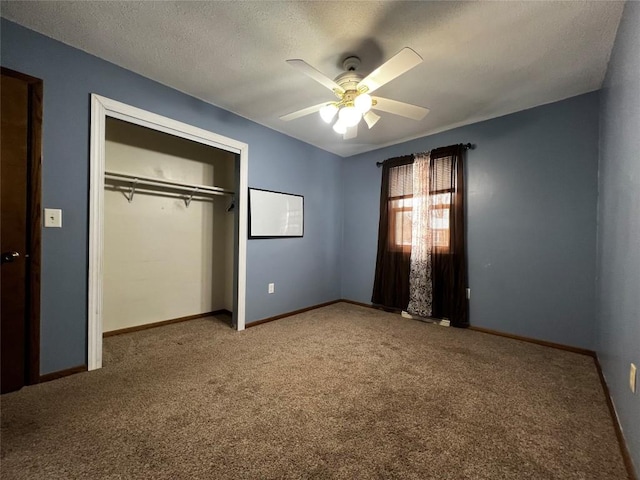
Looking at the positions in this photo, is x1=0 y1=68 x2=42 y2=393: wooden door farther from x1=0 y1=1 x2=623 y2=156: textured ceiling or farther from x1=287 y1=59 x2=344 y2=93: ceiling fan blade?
x1=287 y1=59 x2=344 y2=93: ceiling fan blade

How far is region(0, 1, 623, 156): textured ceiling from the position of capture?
60.5 inches

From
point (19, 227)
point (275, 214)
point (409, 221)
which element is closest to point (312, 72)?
point (275, 214)

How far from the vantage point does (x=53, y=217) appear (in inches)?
71.1

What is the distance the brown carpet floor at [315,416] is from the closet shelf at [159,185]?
1606mm

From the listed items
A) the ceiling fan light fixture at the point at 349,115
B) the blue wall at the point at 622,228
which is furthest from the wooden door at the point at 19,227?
the blue wall at the point at 622,228

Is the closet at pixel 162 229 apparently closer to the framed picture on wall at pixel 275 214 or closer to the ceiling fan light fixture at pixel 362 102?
the framed picture on wall at pixel 275 214

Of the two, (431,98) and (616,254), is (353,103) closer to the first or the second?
(431,98)

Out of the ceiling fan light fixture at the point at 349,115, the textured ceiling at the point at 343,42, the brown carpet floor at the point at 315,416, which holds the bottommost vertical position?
the brown carpet floor at the point at 315,416

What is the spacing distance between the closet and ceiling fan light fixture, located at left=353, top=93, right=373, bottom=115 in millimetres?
1748

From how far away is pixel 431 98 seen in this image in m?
2.51

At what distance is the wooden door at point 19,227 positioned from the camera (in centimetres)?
163

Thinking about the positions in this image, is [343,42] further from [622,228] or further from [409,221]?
[409,221]

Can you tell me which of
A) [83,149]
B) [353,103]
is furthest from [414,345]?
[83,149]

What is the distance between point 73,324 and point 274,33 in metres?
2.52
